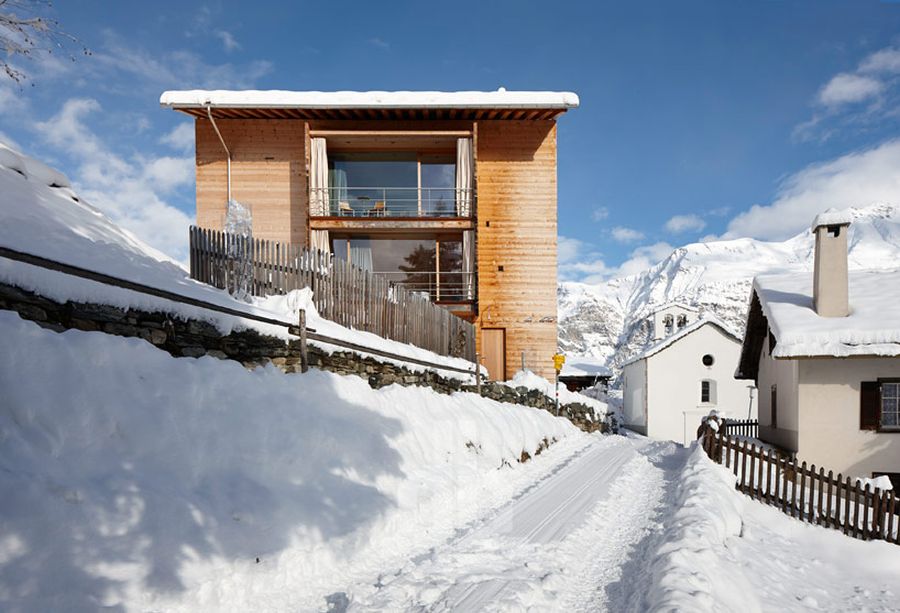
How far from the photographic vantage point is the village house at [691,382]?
29359mm

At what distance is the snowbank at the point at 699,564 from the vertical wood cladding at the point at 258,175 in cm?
1732

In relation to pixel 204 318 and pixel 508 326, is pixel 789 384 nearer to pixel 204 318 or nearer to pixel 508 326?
pixel 508 326

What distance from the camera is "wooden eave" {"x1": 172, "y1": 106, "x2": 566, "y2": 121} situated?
19.6m

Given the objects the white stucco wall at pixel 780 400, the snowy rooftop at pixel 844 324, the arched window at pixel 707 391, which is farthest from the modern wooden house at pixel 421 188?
the arched window at pixel 707 391

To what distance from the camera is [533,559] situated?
4633 millimetres

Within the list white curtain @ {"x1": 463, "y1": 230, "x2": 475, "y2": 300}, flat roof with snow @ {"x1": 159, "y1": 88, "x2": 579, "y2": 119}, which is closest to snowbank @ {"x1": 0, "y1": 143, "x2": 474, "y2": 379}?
white curtain @ {"x1": 463, "y1": 230, "x2": 475, "y2": 300}

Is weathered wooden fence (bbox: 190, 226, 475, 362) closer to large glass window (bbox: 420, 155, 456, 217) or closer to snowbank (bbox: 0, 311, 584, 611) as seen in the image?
snowbank (bbox: 0, 311, 584, 611)

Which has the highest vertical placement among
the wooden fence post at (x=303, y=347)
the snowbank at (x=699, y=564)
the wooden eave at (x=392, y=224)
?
the wooden eave at (x=392, y=224)

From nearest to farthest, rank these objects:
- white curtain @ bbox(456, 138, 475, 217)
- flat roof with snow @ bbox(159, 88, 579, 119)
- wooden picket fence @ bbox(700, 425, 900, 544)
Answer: wooden picket fence @ bbox(700, 425, 900, 544) < flat roof with snow @ bbox(159, 88, 579, 119) < white curtain @ bbox(456, 138, 475, 217)

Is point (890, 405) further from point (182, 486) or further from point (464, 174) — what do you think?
point (182, 486)

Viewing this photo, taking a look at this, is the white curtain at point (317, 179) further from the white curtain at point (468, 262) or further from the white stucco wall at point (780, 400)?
the white stucco wall at point (780, 400)

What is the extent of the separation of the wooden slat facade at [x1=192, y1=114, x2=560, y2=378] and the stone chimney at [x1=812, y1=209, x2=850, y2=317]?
9288 mm

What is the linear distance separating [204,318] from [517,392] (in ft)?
42.6

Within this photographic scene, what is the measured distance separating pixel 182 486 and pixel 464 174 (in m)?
17.5
